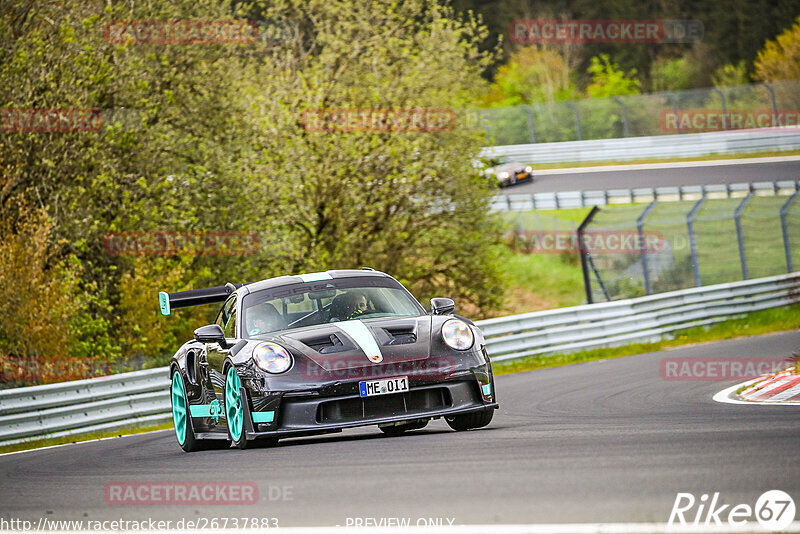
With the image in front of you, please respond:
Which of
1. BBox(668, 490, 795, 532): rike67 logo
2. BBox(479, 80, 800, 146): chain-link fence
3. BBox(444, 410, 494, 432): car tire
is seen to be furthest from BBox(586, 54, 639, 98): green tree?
BBox(668, 490, 795, 532): rike67 logo

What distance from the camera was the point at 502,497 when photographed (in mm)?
5625

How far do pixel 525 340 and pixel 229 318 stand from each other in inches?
401

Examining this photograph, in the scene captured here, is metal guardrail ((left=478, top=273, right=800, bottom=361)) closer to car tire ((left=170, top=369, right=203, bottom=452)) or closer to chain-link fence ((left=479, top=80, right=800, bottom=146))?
car tire ((left=170, top=369, right=203, bottom=452))

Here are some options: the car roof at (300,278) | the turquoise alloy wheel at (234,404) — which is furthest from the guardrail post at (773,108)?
the turquoise alloy wheel at (234,404)

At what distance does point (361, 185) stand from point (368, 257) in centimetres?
172

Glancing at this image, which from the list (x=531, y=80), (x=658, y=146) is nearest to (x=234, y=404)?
(x=658, y=146)

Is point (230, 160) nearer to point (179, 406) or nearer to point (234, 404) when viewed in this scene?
point (179, 406)

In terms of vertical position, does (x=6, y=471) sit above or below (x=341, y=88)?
below

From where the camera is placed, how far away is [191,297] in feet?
35.4

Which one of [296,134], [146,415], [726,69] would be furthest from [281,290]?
[726,69]

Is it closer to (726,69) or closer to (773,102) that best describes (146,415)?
(773,102)

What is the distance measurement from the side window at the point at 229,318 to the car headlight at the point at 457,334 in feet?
6.16

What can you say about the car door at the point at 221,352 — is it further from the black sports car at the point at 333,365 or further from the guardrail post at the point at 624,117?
the guardrail post at the point at 624,117

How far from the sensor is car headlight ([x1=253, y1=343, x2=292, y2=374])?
8422 millimetres
